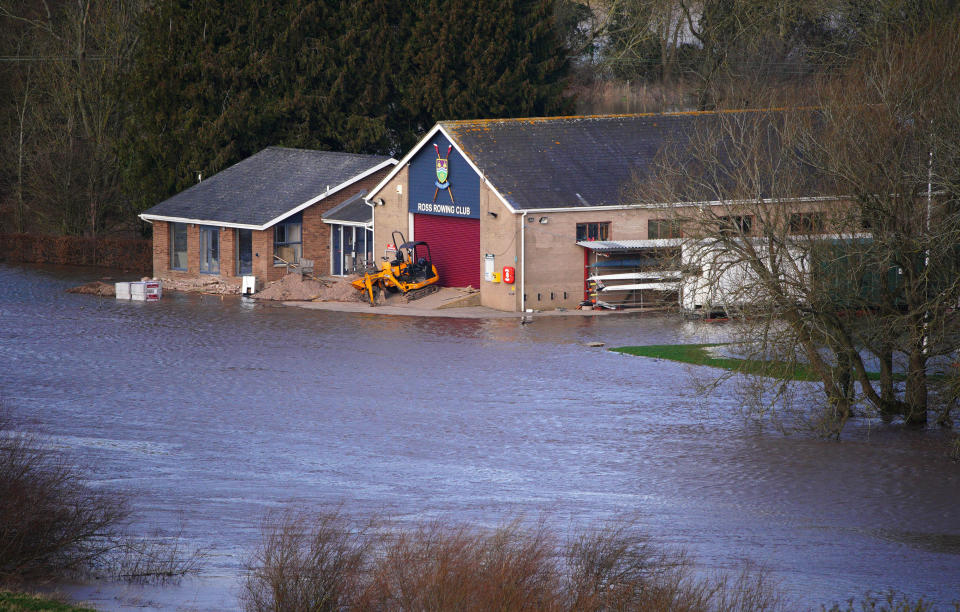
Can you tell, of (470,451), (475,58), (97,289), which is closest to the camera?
(470,451)

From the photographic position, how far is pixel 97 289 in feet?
140

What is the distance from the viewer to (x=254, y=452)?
19062 millimetres

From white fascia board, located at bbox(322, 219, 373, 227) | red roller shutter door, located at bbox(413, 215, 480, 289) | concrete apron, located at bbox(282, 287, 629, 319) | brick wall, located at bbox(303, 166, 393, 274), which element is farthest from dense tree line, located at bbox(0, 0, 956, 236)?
concrete apron, located at bbox(282, 287, 629, 319)

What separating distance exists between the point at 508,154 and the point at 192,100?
18636 millimetres

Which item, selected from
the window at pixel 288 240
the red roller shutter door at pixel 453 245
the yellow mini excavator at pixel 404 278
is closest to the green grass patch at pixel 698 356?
the red roller shutter door at pixel 453 245

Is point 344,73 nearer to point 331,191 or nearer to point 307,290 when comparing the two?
point 331,191

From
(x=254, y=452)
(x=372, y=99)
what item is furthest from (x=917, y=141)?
(x=372, y=99)

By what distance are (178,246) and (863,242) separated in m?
32.2

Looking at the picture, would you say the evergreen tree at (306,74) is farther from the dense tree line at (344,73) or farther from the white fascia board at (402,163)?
the white fascia board at (402,163)

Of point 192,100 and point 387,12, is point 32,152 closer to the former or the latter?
point 192,100

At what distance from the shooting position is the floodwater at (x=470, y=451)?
572 inches

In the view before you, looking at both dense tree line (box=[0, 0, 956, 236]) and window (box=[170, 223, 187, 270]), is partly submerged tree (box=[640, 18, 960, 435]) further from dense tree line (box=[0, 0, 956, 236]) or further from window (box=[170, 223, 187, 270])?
window (box=[170, 223, 187, 270])

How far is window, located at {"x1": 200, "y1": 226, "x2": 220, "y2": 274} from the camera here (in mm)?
45094

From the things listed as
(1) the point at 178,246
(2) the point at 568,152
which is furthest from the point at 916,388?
(1) the point at 178,246
